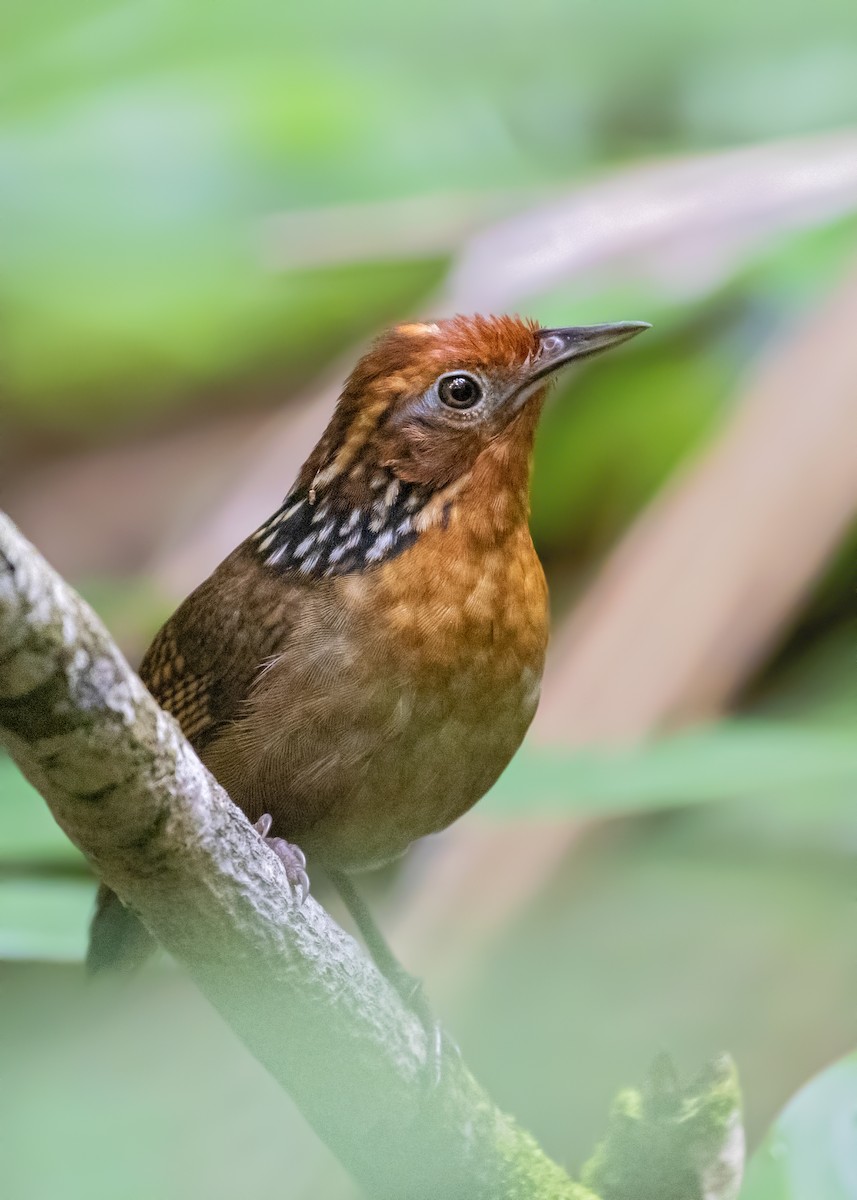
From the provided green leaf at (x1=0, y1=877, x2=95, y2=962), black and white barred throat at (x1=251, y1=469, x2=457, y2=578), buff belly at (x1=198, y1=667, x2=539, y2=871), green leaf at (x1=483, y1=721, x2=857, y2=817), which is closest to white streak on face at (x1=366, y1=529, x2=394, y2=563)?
black and white barred throat at (x1=251, y1=469, x2=457, y2=578)

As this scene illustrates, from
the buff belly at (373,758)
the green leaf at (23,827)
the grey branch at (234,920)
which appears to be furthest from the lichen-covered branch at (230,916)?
the green leaf at (23,827)

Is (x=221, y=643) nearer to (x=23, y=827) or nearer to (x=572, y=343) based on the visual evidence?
(x=23, y=827)

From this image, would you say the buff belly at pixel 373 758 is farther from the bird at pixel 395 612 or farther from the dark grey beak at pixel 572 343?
the dark grey beak at pixel 572 343

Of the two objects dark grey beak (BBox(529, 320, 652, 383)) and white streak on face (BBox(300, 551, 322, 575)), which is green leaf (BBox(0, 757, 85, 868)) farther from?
dark grey beak (BBox(529, 320, 652, 383))

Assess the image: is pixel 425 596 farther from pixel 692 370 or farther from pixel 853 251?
pixel 853 251

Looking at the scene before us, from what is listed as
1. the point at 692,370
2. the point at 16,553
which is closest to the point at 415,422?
the point at 16,553

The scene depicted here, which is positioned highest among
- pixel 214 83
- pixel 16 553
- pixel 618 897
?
pixel 214 83

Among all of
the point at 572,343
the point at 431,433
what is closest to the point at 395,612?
the point at 431,433
